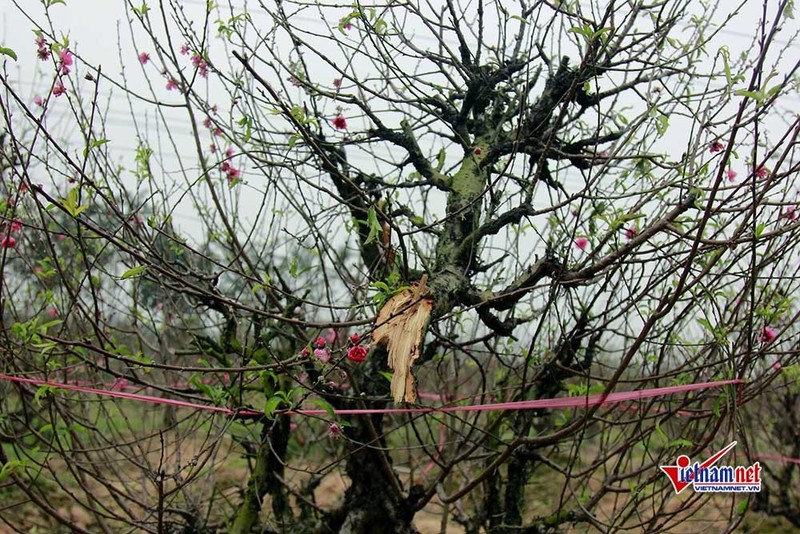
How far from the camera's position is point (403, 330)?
2.06 m

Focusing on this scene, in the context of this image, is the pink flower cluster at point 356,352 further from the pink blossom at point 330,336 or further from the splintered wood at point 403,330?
the pink blossom at point 330,336

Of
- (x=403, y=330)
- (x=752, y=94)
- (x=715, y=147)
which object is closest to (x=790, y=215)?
(x=715, y=147)

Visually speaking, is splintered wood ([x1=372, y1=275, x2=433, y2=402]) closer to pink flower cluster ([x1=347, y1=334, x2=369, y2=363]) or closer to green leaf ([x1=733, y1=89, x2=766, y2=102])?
pink flower cluster ([x1=347, y1=334, x2=369, y2=363])

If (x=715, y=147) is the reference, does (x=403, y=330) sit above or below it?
below

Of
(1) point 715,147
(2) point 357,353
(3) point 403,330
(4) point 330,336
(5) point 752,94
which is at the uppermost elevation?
(4) point 330,336

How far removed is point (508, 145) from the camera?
2662 millimetres

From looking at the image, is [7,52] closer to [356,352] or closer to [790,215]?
[356,352]

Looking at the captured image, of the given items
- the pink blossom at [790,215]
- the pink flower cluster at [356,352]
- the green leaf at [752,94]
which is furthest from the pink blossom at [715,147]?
the pink flower cluster at [356,352]

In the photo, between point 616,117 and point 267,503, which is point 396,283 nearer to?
point 616,117

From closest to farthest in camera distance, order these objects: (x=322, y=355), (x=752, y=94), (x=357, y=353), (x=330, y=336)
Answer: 1. (x=752, y=94)
2. (x=357, y=353)
3. (x=322, y=355)
4. (x=330, y=336)

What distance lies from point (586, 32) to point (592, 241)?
1.07 meters

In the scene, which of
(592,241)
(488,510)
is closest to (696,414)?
(592,241)

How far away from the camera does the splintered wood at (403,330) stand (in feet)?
6.50

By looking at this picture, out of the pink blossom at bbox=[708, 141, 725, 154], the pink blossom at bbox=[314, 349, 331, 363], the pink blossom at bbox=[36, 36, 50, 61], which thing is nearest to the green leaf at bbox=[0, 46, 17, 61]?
the pink blossom at bbox=[36, 36, 50, 61]
